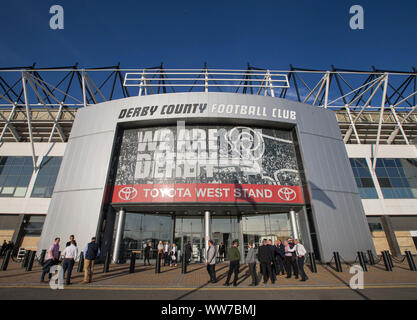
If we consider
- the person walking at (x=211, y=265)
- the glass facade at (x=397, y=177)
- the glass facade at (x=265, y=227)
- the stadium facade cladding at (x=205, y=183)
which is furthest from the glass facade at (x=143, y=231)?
the glass facade at (x=397, y=177)

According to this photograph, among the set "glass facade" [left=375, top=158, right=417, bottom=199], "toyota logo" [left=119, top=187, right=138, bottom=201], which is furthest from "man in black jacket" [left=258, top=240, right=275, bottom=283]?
"glass facade" [left=375, top=158, right=417, bottom=199]

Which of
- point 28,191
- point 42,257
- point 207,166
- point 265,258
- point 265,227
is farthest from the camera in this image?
point 28,191

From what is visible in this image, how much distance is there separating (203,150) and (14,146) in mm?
21974

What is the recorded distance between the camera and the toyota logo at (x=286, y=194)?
15.2 meters

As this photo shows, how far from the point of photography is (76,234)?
45.3ft

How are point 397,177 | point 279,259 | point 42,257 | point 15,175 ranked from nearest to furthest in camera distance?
1. point 279,259
2. point 42,257
3. point 15,175
4. point 397,177

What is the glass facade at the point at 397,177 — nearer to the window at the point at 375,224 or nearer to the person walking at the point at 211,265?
the window at the point at 375,224

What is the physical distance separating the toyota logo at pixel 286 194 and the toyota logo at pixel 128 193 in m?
11.0

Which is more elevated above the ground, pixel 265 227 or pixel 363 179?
pixel 363 179

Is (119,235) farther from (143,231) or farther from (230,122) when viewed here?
(230,122)

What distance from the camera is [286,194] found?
50.2 feet

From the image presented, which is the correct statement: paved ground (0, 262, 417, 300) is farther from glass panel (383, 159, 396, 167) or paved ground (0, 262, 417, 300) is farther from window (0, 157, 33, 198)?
glass panel (383, 159, 396, 167)

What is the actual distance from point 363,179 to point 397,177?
372 centimetres

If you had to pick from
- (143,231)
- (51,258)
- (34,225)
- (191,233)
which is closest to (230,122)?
(191,233)
